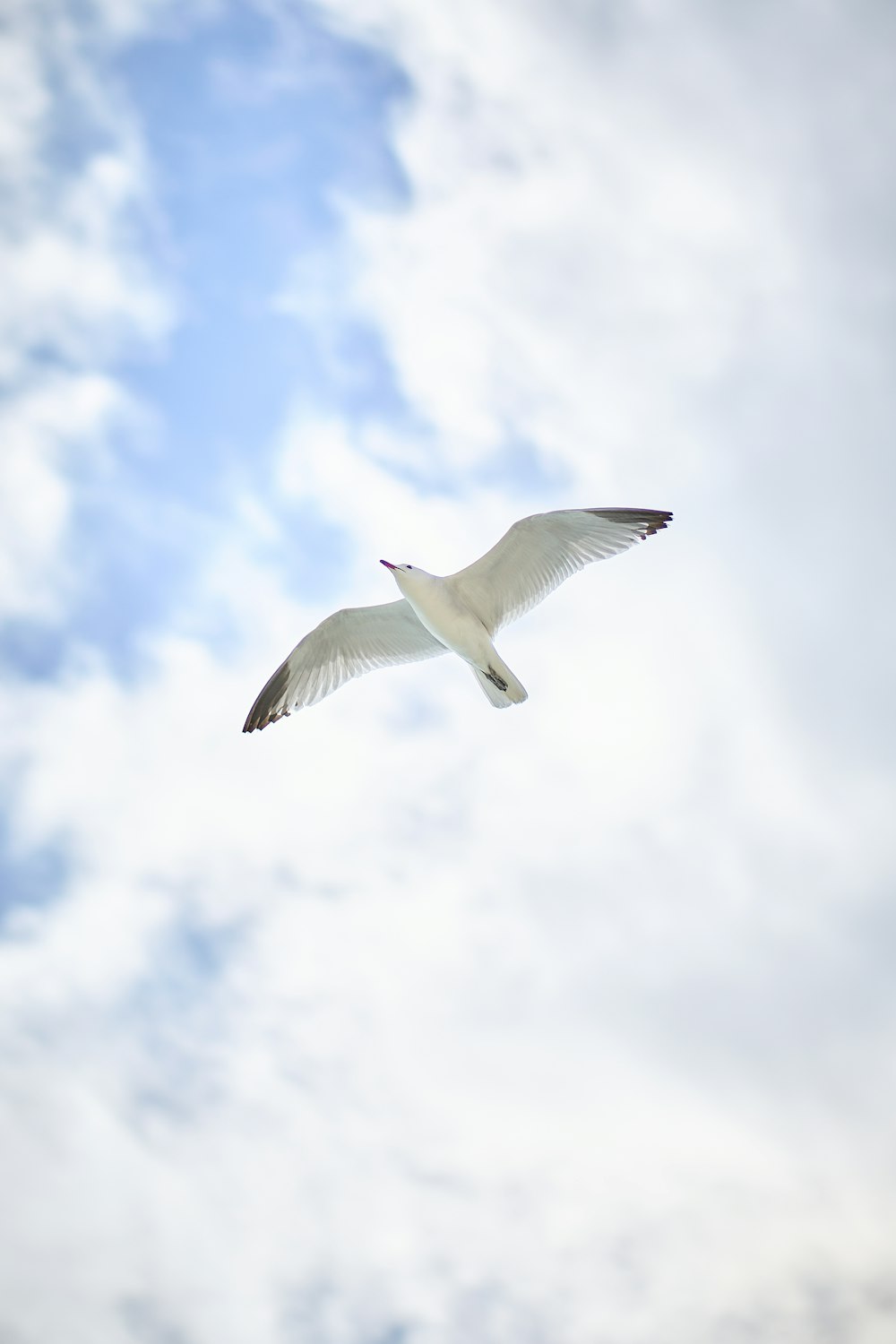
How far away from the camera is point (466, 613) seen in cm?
1162

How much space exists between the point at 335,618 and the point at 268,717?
1.23 metres

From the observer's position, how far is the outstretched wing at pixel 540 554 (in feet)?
37.9

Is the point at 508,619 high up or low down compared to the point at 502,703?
up

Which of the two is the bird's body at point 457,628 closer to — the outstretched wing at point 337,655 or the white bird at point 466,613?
the white bird at point 466,613

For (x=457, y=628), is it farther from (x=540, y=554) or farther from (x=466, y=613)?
(x=540, y=554)

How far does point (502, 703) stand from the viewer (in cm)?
1132

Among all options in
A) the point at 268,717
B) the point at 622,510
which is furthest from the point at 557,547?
the point at 268,717

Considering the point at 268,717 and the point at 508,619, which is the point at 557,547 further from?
the point at 268,717

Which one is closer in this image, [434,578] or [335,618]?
[434,578]

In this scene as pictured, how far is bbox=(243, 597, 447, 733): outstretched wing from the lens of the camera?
12.5m

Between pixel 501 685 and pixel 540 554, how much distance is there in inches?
53.9

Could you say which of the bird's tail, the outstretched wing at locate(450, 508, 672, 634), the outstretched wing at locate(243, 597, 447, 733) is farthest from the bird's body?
the outstretched wing at locate(243, 597, 447, 733)

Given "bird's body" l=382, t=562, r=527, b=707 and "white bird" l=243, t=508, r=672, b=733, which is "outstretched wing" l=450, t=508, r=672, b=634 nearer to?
"white bird" l=243, t=508, r=672, b=733

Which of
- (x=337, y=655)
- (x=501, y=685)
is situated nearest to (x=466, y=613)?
(x=501, y=685)
